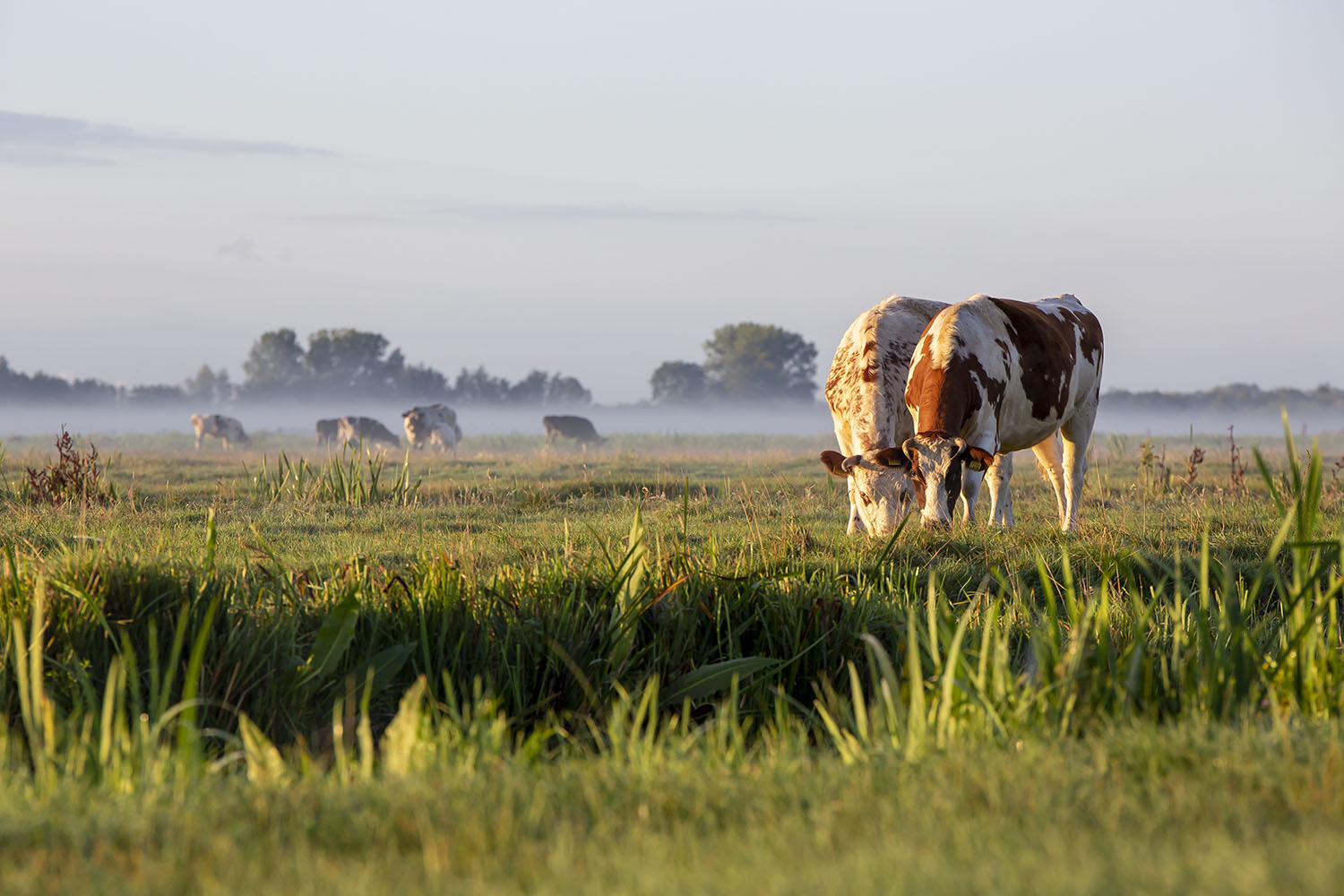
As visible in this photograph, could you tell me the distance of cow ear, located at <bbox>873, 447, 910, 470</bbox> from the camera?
308 inches

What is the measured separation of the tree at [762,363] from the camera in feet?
329

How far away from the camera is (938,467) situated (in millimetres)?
7688

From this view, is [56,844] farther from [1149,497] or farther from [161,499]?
[1149,497]

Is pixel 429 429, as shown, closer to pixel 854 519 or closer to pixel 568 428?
pixel 568 428

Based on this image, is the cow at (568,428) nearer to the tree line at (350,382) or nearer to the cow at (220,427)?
the cow at (220,427)

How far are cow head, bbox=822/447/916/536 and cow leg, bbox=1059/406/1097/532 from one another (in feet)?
8.32

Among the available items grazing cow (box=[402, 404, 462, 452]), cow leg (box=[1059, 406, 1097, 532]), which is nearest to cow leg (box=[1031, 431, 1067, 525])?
cow leg (box=[1059, 406, 1097, 532])

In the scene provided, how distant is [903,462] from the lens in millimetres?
7867

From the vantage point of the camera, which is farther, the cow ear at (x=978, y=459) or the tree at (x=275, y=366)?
the tree at (x=275, y=366)

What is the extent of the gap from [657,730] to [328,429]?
37813 mm

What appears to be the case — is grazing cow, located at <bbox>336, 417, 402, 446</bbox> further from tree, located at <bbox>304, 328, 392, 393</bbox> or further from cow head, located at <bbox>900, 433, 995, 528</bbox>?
tree, located at <bbox>304, 328, 392, 393</bbox>

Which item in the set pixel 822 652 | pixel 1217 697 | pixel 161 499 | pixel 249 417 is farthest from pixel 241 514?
pixel 249 417

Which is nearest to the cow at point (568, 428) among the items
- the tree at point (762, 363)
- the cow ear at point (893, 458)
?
the cow ear at point (893, 458)

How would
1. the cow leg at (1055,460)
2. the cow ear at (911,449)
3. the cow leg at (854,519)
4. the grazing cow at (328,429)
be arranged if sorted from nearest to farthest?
the cow ear at (911,449)
the cow leg at (854,519)
the cow leg at (1055,460)
the grazing cow at (328,429)
